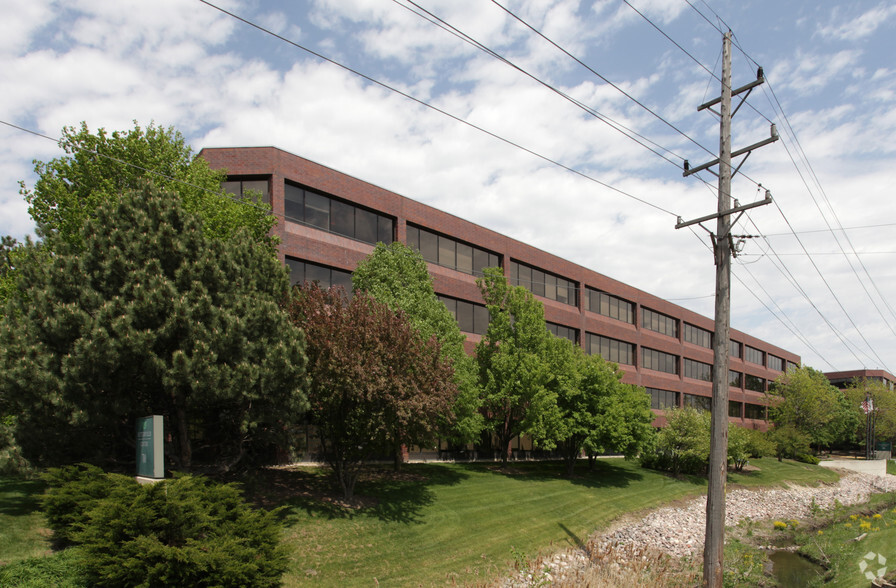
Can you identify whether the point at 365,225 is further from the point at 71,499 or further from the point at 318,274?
the point at 71,499

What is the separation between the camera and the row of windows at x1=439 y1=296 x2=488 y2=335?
117 ft

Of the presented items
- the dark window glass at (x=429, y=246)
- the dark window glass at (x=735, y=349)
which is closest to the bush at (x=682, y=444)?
the dark window glass at (x=429, y=246)

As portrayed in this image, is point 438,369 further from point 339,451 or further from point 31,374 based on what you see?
point 31,374

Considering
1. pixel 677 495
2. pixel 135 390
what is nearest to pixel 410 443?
pixel 135 390

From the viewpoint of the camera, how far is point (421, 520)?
19500 millimetres

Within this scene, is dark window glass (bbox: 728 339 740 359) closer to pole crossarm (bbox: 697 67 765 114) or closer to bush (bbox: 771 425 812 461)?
bush (bbox: 771 425 812 461)

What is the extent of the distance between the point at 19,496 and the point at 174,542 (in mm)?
7825

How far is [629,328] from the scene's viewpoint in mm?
54969

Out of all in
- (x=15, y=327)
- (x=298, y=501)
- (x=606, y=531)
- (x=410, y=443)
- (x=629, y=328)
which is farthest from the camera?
(x=629, y=328)

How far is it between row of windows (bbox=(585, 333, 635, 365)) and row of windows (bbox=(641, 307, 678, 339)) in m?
4.34

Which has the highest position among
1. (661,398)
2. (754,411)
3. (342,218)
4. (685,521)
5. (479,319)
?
(342,218)

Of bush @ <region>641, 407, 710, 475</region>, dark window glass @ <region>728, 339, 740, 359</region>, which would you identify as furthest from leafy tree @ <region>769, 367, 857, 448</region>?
bush @ <region>641, 407, 710, 475</region>

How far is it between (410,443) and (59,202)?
13863 millimetres

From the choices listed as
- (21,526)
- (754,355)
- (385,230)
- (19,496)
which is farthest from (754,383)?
(21,526)
